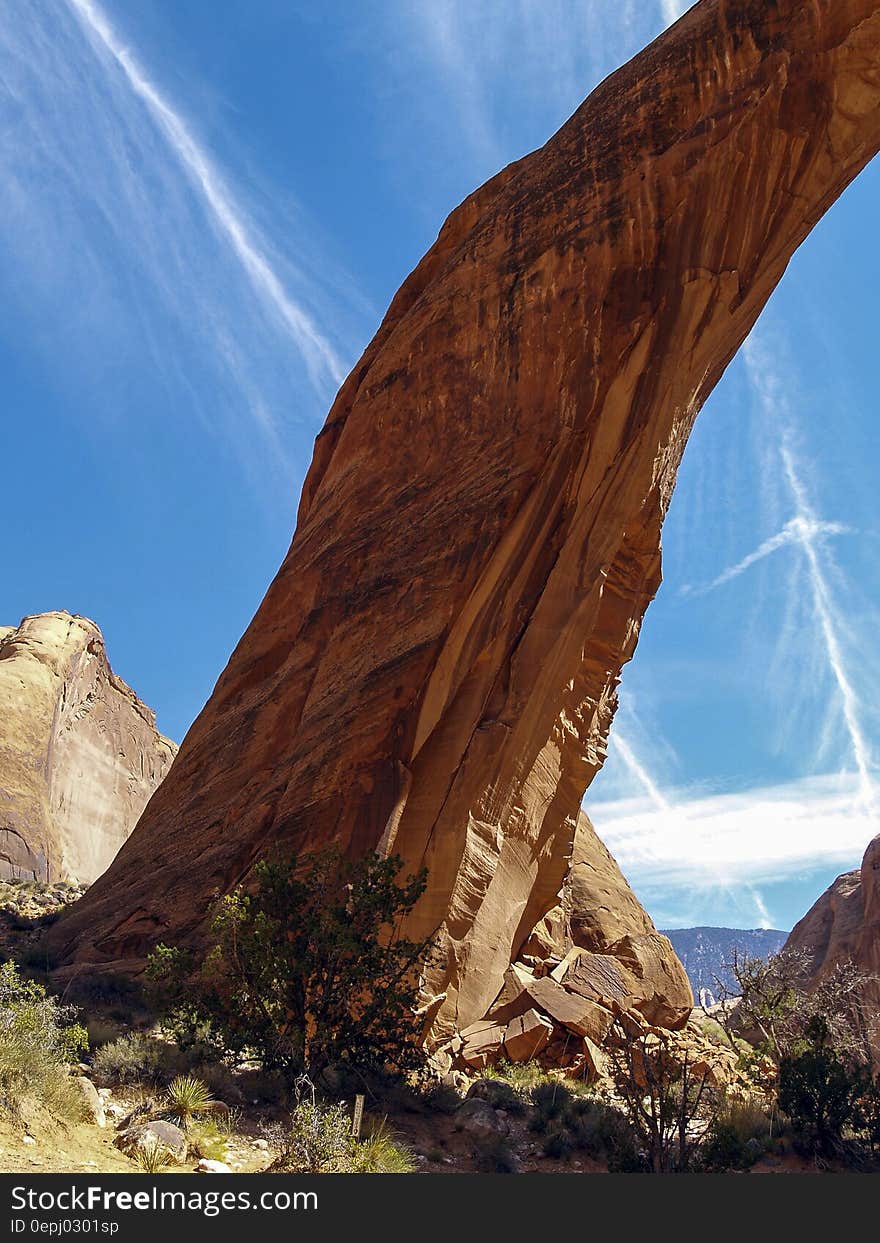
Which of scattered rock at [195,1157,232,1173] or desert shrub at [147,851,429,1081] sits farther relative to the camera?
desert shrub at [147,851,429,1081]

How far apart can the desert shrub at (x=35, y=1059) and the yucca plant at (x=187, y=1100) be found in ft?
3.04

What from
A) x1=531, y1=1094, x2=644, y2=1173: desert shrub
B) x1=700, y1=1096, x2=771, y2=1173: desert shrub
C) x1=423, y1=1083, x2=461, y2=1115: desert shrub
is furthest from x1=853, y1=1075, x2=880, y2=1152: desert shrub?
x1=423, y1=1083, x2=461, y2=1115: desert shrub

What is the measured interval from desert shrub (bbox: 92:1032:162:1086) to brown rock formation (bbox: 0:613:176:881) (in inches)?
1024

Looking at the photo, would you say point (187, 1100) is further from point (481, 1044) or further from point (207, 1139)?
point (481, 1044)

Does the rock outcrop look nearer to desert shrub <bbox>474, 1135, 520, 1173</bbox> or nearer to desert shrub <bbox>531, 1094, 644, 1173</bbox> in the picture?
desert shrub <bbox>531, 1094, 644, 1173</bbox>

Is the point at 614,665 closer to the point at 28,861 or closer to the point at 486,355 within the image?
the point at 486,355

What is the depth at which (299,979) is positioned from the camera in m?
10.4

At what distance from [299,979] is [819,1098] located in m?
6.29

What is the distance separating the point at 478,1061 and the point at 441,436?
11218 mm

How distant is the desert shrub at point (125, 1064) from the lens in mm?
9047

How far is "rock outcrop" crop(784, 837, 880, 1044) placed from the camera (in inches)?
1535

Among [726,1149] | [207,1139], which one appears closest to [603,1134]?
[726,1149]

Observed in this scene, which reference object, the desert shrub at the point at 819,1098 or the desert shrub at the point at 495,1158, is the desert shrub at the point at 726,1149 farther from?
the desert shrub at the point at 495,1158

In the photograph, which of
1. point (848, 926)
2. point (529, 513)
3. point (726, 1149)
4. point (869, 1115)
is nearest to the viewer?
point (726, 1149)
